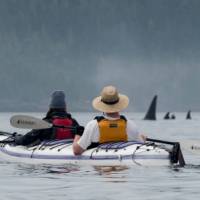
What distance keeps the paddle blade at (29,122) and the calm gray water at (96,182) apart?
1181 mm

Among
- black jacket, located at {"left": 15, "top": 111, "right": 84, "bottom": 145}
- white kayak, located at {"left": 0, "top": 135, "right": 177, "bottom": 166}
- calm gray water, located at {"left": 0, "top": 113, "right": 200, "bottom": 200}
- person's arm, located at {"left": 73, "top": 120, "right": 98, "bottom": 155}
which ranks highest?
black jacket, located at {"left": 15, "top": 111, "right": 84, "bottom": 145}

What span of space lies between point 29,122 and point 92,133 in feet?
8.25

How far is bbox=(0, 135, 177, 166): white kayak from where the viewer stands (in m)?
17.5

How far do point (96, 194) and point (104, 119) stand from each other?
5122mm

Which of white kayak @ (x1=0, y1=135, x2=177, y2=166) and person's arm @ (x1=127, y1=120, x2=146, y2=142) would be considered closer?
white kayak @ (x1=0, y1=135, x2=177, y2=166)

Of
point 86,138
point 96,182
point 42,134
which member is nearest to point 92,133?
point 86,138

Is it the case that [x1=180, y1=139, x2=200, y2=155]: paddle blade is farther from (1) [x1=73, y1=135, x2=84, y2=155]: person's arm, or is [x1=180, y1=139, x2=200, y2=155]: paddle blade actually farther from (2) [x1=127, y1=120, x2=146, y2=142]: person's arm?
(1) [x1=73, y1=135, x2=84, y2=155]: person's arm

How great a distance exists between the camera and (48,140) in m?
19.6

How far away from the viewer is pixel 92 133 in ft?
58.8

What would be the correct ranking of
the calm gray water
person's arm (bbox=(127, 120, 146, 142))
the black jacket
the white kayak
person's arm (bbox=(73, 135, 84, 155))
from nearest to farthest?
the calm gray water → the white kayak → person's arm (bbox=(73, 135, 84, 155)) → person's arm (bbox=(127, 120, 146, 142)) → the black jacket

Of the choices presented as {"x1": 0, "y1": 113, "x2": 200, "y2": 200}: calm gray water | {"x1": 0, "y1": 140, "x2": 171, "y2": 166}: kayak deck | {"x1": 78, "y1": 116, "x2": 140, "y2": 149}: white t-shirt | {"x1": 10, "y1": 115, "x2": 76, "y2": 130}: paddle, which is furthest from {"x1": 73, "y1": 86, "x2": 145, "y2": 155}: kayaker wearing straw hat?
{"x1": 10, "y1": 115, "x2": 76, "y2": 130}: paddle

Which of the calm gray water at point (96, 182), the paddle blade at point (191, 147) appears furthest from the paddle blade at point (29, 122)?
the paddle blade at point (191, 147)

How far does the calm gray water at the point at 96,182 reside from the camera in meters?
12.9

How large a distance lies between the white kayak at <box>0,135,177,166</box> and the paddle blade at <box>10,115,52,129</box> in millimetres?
514
